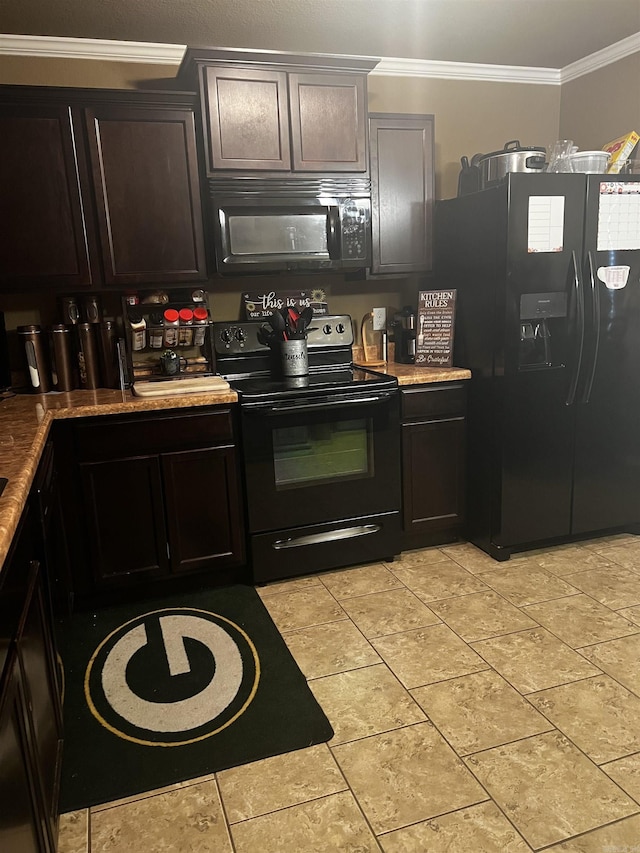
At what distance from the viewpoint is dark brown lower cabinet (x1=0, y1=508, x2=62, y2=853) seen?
3.67 ft

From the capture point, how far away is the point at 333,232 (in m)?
3.14

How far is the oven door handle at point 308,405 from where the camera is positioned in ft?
9.23

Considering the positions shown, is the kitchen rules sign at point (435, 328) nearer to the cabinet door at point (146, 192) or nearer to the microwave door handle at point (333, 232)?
the microwave door handle at point (333, 232)

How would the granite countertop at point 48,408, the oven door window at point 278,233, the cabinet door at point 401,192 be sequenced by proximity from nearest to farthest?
the granite countertop at point 48,408 → the oven door window at point 278,233 → the cabinet door at point 401,192

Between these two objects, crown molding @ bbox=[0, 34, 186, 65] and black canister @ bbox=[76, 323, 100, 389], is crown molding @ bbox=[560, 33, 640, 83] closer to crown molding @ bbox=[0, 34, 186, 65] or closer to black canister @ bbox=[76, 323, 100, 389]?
crown molding @ bbox=[0, 34, 186, 65]

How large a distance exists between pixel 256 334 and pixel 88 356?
83 cm

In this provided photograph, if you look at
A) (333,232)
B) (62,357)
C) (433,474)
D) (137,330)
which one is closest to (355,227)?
(333,232)

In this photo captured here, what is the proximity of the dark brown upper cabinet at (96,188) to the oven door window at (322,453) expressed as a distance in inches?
36.7

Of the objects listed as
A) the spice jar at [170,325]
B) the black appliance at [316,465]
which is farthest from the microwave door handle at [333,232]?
the spice jar at [170,325]

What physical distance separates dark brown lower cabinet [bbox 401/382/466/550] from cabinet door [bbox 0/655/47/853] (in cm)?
221

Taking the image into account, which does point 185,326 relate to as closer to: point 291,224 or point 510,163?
point 291,224

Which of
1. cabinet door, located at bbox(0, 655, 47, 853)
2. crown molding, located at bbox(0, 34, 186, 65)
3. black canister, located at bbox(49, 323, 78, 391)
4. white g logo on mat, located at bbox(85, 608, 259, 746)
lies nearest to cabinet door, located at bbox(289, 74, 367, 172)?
crown molding, located at bbox(0, 34, 186, 65)

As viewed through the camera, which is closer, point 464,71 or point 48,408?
point 48,408

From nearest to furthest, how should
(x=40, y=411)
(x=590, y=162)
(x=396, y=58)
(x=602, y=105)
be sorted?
(x=40, y=411) → (x=590, y=162) → (x=396, y=58) → (x=602, y=105)
